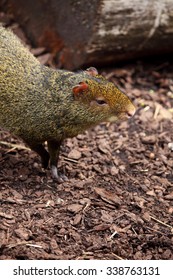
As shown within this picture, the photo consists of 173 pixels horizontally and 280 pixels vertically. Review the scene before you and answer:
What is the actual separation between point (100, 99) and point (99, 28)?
1.96 m

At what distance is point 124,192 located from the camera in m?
6.13

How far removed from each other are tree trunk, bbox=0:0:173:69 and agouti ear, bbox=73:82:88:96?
192cm

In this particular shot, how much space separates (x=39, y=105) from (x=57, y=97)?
0.22m

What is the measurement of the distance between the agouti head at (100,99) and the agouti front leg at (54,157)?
1.85 ft

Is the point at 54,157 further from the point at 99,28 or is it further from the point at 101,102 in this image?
the point at 99,28

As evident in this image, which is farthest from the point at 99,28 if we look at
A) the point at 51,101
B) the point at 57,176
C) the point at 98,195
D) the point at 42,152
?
the point at 98,195

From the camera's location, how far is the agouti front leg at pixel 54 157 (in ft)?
20.3

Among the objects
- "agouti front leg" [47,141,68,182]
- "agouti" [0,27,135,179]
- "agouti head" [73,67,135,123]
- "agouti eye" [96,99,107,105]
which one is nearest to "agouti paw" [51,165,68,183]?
"agouti front leg" [47,141,68,182]

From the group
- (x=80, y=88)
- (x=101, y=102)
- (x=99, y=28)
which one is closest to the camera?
(x=80, y=88)

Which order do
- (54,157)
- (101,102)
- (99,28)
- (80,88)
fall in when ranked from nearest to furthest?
(80,88) → (101,102) → (54,157) → (99,28)

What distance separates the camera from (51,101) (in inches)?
235

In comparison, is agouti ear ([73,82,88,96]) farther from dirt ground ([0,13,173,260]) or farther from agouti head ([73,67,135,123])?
dirt ground ([0,13,173,260])

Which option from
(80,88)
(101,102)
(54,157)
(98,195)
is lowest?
(98,195)
